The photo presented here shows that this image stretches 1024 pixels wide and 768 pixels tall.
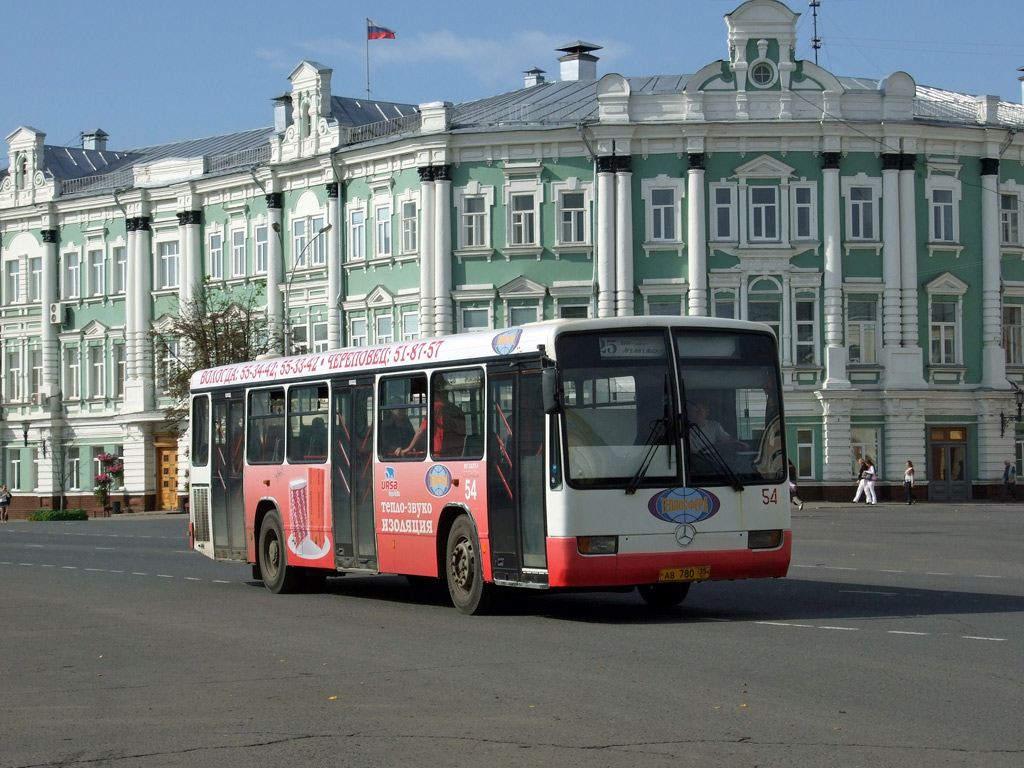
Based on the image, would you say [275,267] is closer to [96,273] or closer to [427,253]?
[427,253]

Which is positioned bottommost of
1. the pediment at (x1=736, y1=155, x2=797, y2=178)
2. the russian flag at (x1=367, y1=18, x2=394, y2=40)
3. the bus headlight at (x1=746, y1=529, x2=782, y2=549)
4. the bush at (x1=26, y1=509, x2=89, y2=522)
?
the bush at (x1=26, y1=509, x2=89, y2=522)

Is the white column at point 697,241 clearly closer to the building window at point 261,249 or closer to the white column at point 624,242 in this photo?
the white column at point 624,242

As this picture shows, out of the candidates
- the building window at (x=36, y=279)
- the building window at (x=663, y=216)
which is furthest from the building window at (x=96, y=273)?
the building window at (x=663, y=216)

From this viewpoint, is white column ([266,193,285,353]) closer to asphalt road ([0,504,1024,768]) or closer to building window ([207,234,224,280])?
building window ([207,234,224,280])

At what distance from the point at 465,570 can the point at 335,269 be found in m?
42.3

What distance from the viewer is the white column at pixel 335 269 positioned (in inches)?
2276

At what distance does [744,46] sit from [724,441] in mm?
39511

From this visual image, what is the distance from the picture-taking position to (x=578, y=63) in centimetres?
6347

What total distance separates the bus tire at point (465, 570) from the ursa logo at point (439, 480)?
14.2 inches

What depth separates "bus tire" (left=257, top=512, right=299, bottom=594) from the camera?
20234mm

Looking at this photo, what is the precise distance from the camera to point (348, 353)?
19094 mm

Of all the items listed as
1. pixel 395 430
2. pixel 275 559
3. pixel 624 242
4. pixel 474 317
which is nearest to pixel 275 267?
pixel 474 317

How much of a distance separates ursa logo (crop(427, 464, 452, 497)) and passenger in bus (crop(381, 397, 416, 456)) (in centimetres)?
67

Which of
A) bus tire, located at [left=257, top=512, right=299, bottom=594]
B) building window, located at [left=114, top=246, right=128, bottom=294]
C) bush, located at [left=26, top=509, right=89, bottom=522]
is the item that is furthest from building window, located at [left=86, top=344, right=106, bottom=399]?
bus tire, located at [left=257, top=512, right=299, bottom=594]
